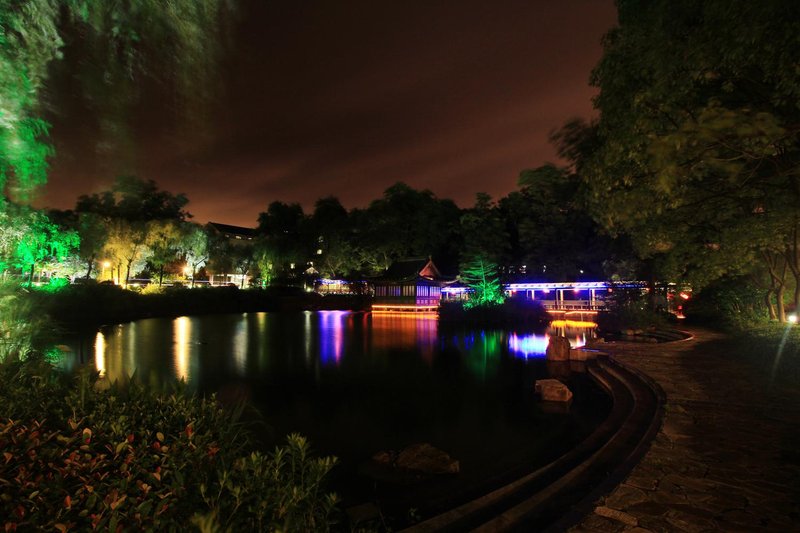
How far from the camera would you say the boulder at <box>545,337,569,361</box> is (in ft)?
38.8

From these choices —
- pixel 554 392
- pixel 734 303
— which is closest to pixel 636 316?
pixel 734 303

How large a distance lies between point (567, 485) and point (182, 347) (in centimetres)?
1546

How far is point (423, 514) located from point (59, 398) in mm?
3591

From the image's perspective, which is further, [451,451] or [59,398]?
[451,451]

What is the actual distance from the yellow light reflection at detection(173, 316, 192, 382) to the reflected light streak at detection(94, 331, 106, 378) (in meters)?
1.85

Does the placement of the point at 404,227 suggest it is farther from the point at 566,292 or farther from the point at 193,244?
the point at 193,244

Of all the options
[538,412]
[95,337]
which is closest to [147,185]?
[95,337]

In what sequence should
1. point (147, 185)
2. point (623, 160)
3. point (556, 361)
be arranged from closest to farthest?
1. point (623, 160)
2. point (556, 361)
3. point (147, 185)

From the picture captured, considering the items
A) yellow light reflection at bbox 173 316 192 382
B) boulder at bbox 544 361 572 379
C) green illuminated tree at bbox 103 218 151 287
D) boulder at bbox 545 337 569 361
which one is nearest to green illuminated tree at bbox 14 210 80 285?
green illuminated tree at bbox 103 218 151 287

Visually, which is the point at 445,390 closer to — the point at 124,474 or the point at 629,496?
the point at 629,496

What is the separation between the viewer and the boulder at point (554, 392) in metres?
8.30

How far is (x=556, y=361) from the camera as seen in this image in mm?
11789

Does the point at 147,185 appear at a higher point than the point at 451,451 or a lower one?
higher

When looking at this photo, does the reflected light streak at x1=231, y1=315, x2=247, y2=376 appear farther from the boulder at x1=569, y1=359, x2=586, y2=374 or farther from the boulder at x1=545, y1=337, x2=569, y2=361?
the boulder at x1=569, y1=359, x2=586, y2=374
